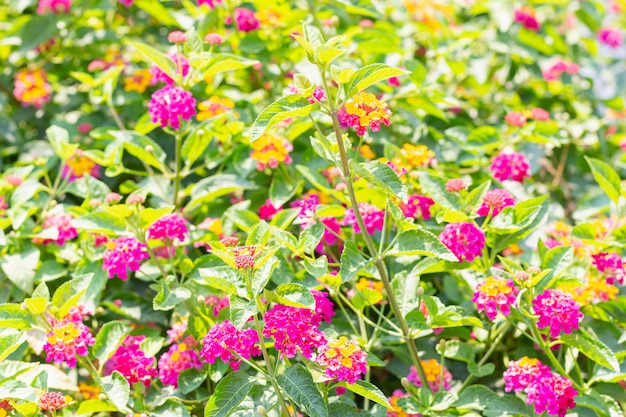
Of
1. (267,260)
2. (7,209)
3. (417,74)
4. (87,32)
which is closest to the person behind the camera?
(267,260)

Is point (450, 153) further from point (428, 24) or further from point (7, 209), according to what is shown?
point (7, 209)

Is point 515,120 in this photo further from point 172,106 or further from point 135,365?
point 135,365

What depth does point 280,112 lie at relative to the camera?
5.38 ft

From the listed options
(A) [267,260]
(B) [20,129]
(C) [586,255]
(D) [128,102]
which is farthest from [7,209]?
(C) [586,255]

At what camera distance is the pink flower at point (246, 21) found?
2648mm

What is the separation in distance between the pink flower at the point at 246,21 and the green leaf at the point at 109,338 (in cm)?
117

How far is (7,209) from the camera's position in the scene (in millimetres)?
2359

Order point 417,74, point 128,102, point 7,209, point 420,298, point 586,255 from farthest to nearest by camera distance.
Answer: point 128,102, point 417,74, point 7,209, point 586,255, point 420,298

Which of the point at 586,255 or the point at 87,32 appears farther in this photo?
the point at 87,32

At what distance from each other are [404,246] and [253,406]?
50 centimetres

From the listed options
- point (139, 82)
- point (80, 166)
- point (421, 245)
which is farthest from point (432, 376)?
point (139, 82)

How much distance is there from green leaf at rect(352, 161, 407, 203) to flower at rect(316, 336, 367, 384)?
0.34 m

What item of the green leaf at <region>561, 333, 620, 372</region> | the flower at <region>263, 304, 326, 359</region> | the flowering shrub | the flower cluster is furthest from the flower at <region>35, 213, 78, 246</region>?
the green leaf at <region>561, 333, 620, 372</region>

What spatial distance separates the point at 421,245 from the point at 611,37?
7.42ft
